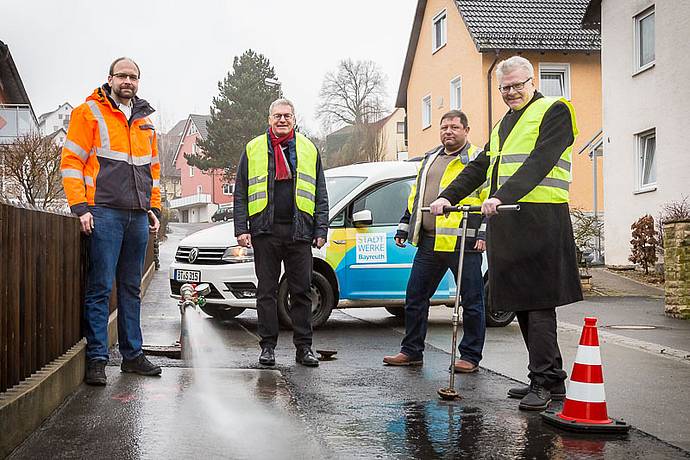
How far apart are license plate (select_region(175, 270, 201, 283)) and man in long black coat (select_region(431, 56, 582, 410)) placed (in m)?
4.97

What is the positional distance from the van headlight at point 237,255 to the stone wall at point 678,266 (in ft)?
18.1

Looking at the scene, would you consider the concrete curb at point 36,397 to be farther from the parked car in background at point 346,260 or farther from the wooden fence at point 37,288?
the parked car in background at point 346,260

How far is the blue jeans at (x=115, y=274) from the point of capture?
6094mm

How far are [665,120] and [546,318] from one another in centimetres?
1474

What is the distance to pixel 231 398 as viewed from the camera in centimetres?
575

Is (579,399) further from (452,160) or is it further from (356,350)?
(356,350)

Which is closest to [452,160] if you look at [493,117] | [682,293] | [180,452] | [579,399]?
[579,399]

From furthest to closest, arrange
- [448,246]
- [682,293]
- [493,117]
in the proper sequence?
1. [493,117]
2. [682,293]
3. [448,246]

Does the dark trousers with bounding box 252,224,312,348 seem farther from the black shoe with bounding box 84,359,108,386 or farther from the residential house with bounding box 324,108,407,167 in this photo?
the residential house with bounding box 324,108,407,167

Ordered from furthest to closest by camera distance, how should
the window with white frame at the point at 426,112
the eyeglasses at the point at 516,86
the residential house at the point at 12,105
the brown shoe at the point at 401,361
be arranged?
the window with white frame at the point at 426,112 < the residential house at the point at 12,105 < the brown shoe at the point at 401,361 < the eyeglasses at the point at 516,86

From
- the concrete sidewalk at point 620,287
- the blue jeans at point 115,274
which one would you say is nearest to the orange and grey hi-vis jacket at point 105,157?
the blue jeans at point 115,274

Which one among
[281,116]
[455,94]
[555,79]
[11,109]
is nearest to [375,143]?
[455,94]

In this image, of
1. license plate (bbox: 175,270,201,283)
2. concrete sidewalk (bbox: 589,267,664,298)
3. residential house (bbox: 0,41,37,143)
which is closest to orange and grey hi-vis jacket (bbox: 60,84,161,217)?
license plate (bbox: 175,270,201,283)

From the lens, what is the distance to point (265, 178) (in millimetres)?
7312
